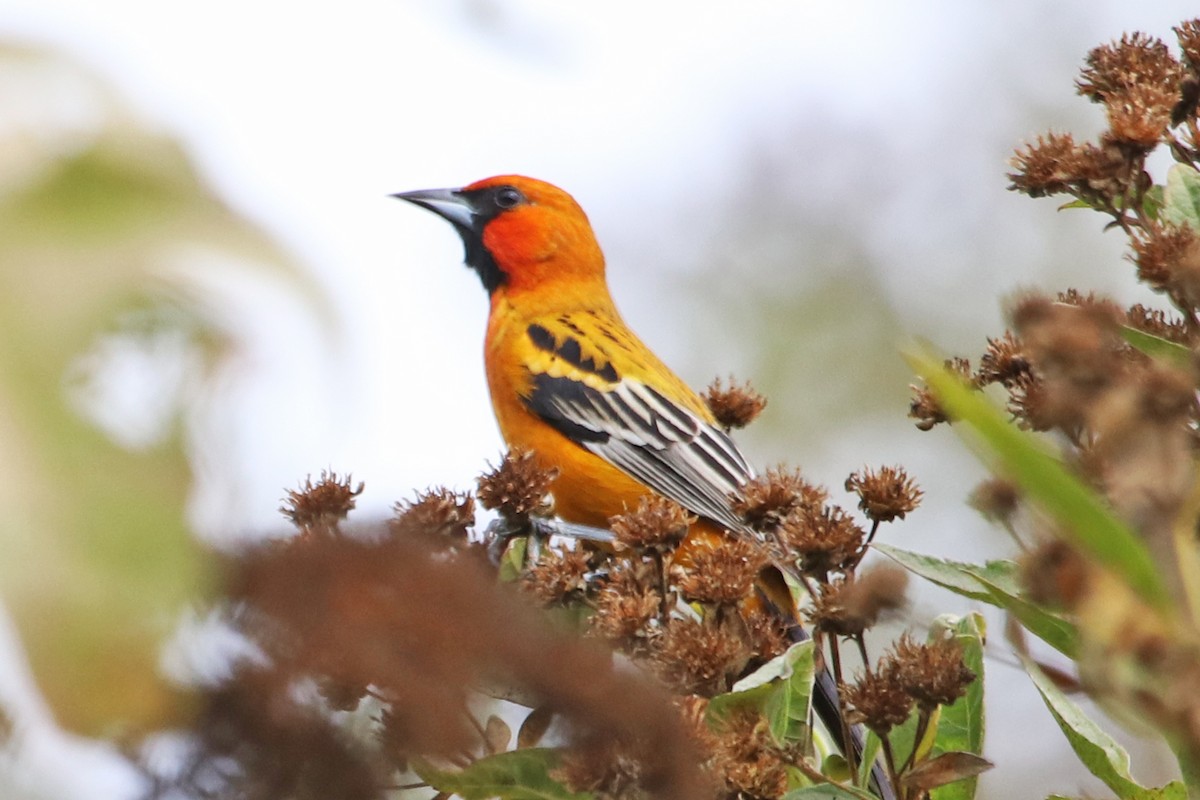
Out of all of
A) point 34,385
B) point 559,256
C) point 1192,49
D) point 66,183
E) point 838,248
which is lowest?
point 34,385

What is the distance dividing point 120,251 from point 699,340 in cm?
894

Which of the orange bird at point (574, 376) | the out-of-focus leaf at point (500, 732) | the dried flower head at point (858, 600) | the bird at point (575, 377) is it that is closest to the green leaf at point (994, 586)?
the dried flower head at point (858, 600)

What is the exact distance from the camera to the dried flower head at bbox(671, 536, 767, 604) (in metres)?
2.57

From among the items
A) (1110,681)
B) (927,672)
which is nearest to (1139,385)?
(1110,681)

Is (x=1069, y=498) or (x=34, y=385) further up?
(x=1069, y=498)

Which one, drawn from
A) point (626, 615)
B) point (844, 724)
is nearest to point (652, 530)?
point (626, 615)

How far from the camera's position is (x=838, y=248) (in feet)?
34.0

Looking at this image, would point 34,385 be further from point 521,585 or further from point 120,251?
point 521,585

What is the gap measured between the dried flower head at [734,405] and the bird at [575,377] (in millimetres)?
752

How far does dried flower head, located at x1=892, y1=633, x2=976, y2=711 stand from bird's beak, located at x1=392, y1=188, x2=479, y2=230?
5.02 m

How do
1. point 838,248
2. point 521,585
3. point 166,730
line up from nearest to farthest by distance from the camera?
point 166,730, point 521,585, point 838,248

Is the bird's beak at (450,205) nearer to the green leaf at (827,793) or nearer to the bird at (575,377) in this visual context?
the bird at (575,377)

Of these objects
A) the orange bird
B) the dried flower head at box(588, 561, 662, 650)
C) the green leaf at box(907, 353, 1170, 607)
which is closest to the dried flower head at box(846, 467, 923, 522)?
the dried flower head at box(588, 561, 662, 650)

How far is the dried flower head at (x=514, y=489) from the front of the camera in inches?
123
